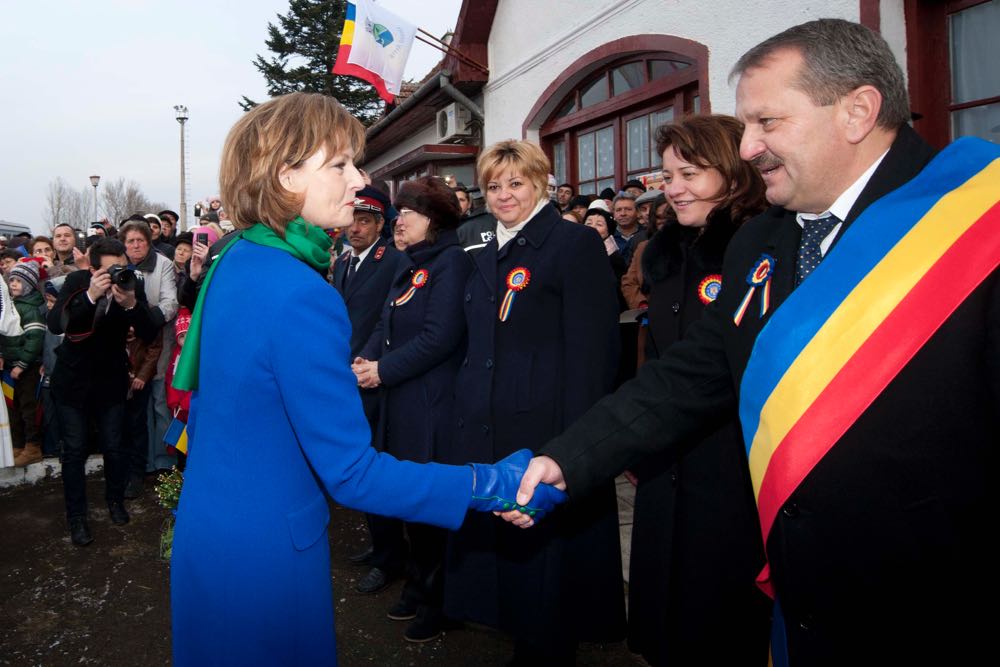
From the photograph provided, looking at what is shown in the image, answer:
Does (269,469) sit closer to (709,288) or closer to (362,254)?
(709,288)

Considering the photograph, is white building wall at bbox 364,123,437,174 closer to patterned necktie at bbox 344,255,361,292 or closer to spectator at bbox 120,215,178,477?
spectator at bbox 120,215,178,477

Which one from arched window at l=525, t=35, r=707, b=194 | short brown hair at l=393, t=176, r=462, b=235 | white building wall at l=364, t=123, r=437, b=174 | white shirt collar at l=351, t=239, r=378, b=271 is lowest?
white shirt collar at l=351, t=239, r=378, b=271

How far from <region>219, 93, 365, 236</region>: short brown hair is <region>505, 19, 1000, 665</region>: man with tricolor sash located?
1149mm

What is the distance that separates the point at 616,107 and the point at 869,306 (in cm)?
739

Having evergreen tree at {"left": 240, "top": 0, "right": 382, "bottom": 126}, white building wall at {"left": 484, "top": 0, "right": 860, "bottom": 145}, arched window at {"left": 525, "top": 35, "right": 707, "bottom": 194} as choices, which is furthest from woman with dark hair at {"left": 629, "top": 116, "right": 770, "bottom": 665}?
evergreen tree at {"left": 240, "top": 0, "right": 382, "bottom": 126}

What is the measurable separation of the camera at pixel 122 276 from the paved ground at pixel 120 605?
74.9 inches

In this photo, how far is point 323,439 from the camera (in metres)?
1.64

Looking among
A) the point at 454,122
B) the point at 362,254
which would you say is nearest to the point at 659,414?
the point at 362,254

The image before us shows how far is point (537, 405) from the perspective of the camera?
3.17 meters

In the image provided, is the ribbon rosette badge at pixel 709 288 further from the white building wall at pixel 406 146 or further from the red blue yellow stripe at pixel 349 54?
the white building wall at pixel 406 146

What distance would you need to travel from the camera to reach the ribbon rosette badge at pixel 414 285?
13.0 ft

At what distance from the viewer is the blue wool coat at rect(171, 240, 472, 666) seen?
1626mm

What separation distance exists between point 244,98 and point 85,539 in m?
30.5

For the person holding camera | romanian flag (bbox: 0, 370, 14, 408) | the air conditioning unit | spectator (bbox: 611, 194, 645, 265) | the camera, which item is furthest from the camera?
the air conditioning unit
